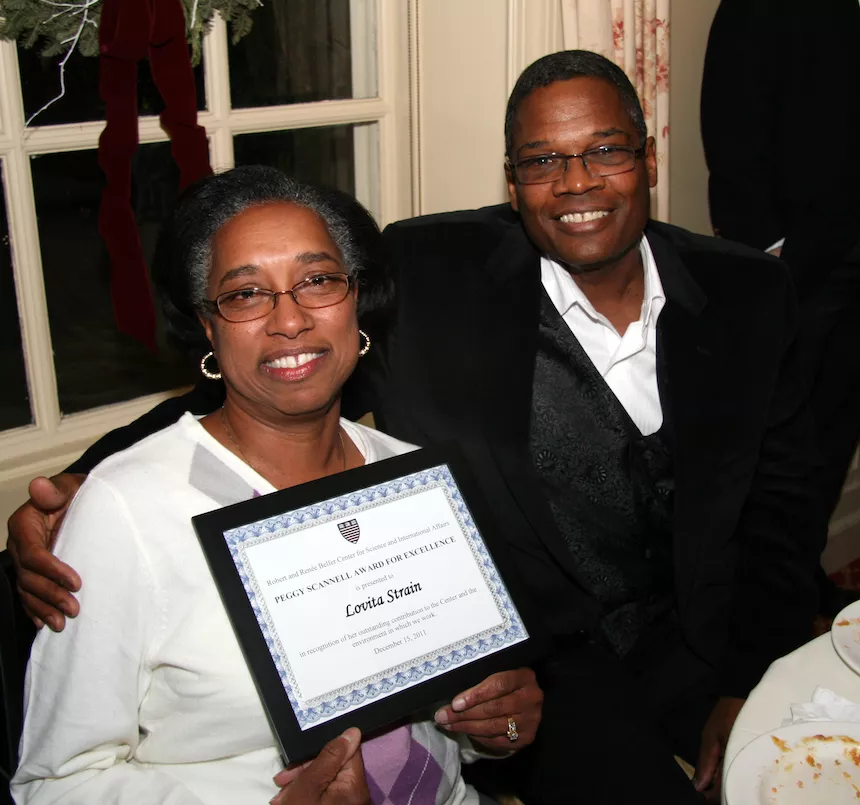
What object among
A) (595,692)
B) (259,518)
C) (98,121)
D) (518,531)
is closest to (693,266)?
(518,531)

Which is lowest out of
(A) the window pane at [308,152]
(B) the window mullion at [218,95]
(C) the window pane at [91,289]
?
(C) the window pane at [91,289]

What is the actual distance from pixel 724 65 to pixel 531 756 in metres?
2.25

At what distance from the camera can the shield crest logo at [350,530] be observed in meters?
1.39

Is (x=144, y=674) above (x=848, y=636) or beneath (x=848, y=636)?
above

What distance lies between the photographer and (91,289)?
6.28 meters

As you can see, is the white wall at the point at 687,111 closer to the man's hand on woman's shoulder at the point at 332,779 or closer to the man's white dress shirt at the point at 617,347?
the man's white dress shirt at the point at 617,347

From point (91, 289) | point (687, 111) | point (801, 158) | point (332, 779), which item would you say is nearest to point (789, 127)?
point (801, 158)

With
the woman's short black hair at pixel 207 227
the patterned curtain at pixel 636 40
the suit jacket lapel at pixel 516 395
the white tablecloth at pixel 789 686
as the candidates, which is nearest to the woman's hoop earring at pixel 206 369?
the woman's short black hair at pixel 207 227

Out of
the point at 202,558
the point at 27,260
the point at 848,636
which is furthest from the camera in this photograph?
the point at 27,260

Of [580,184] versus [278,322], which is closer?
[278,322]

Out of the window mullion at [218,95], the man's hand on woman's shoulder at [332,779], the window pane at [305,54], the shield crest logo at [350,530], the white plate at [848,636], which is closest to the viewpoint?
the man's hand on woman's shoulder at [332,779]

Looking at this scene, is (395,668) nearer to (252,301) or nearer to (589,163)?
(252,301)

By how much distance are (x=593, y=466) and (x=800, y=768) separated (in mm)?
779

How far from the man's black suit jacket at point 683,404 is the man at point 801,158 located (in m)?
0.76
